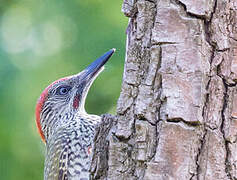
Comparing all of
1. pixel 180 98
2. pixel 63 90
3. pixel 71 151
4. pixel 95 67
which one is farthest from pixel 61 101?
pixel 180 98

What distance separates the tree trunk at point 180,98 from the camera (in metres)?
2.17

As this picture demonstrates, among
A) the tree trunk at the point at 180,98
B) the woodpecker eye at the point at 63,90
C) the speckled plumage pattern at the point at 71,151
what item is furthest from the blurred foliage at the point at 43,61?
the tree trunk at the point at 180,98

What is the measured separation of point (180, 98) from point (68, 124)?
260 cm

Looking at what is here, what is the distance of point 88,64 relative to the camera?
5.00 m

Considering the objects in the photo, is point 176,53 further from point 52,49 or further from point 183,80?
point 52,49

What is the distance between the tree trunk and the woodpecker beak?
211cm

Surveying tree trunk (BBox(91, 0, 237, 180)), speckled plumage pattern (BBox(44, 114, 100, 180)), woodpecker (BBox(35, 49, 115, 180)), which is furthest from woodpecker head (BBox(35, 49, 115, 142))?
tree trunk (BBox(91, 0, 237, 180))

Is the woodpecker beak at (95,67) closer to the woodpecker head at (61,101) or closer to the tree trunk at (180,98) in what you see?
the woodpecker head at (61,101)

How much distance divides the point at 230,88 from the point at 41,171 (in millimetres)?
3510

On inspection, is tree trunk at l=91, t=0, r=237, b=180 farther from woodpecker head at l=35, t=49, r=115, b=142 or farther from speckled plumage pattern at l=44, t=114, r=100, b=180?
woodpecker head at l=35, t=49, r=115, b=142

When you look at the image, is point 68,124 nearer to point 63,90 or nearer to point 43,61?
point 63,90

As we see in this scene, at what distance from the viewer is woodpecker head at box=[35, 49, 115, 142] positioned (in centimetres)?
487

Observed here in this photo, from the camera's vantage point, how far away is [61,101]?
507 cm

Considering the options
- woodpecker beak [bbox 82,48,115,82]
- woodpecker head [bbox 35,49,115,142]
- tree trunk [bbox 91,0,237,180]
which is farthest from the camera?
woodpecker head [bbox 35,49,115,142]
